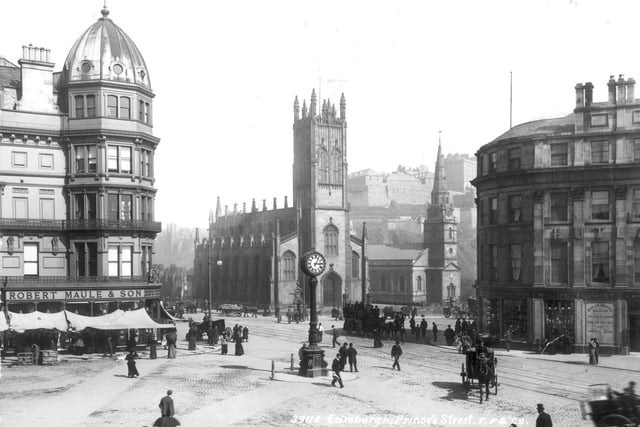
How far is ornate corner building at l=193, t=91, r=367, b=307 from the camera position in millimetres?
98750

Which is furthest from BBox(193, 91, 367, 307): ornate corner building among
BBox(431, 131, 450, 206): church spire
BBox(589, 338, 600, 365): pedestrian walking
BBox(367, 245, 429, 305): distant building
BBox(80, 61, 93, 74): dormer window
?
BBox(589, 338, 600, 365): pedestrian walking

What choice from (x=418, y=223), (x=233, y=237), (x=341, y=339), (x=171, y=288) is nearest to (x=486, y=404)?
(x=341, y=339)

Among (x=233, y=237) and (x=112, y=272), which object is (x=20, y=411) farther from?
(x=233, y=237)

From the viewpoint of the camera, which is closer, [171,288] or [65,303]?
[65,303]

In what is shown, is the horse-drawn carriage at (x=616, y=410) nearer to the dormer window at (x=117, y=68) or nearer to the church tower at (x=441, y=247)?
the dormer window at (x=117, y=68)

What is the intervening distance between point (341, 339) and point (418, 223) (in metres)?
128

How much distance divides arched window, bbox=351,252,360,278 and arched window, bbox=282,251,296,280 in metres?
8.67

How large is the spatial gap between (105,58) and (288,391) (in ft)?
88.3

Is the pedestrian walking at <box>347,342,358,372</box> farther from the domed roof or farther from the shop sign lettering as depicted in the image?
the domed roof

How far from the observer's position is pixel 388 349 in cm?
4469

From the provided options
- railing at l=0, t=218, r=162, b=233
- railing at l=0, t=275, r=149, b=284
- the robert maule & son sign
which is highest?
railing at l=0, t=218, r=162, b=233

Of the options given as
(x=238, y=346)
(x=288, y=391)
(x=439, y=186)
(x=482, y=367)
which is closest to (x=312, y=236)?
(x=439, y=186)

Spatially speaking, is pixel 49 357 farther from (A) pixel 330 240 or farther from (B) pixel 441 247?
(B) pixel 441 247

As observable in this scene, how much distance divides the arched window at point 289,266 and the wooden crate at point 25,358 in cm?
6257
